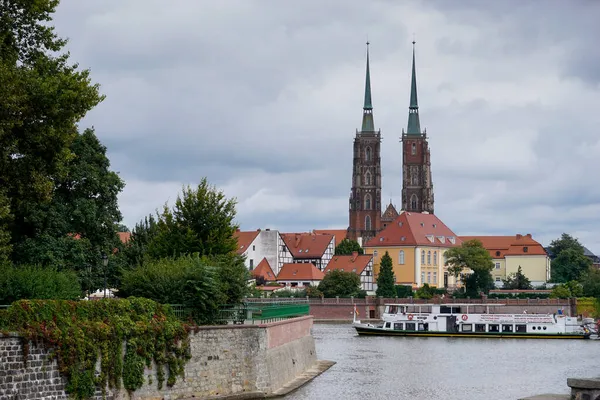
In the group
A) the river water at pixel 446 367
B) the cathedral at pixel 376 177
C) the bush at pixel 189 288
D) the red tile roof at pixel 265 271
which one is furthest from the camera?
the cathedral at pixel 376 177

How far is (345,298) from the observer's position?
124 metres

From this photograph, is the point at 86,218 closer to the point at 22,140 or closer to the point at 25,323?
the point at 22,140

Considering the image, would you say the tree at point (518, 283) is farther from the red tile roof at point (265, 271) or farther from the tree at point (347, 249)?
the red tile roof at point (265, 271)

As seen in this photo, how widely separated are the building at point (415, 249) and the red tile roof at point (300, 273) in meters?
10.1

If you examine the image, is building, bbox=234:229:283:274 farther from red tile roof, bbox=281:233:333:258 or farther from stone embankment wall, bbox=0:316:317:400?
stone embankment wall, bbox=0:316:317:400

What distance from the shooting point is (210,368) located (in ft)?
115

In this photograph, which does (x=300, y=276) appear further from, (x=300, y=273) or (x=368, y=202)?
(x=368, y=202)

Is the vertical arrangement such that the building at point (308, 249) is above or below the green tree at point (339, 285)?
above

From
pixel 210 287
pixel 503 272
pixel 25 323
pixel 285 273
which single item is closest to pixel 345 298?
pixel 285 273

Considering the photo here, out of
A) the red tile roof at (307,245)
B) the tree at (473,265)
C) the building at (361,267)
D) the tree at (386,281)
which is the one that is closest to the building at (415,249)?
the building at (361,267)

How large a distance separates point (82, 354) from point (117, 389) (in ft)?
6.22

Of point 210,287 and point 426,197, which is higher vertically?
point 426,197

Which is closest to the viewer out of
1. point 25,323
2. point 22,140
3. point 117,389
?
point 25,323

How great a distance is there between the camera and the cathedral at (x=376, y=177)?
193625 millimetres
